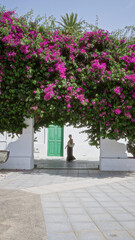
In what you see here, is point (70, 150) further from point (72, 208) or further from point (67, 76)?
point (72, 208)

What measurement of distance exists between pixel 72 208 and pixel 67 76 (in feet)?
19.9

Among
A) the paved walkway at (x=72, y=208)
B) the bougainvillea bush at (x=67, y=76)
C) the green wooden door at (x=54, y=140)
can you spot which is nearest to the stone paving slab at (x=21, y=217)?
the paved walkway at (x=72, y=208)

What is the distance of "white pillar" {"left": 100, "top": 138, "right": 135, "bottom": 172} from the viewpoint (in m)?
11.0

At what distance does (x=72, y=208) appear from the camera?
523 centimetres

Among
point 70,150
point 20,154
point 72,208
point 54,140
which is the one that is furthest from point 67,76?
point 54,140

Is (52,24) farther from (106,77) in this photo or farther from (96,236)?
(96,236)

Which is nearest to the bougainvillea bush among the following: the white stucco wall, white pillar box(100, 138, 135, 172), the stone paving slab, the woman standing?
white pillar box(100, 138, 135, 172)

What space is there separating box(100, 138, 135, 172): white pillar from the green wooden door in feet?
20.7

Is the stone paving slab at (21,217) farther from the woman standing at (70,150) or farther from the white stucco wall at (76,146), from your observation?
the white stucco wall at (76,146)

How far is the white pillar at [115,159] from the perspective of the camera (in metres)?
11.0

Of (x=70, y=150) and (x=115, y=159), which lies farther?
(x=70, y=150)

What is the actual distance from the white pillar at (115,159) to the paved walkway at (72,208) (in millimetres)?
2295

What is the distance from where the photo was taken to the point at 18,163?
11.0 meters

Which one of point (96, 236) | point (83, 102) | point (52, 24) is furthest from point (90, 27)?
point (96, 236)
